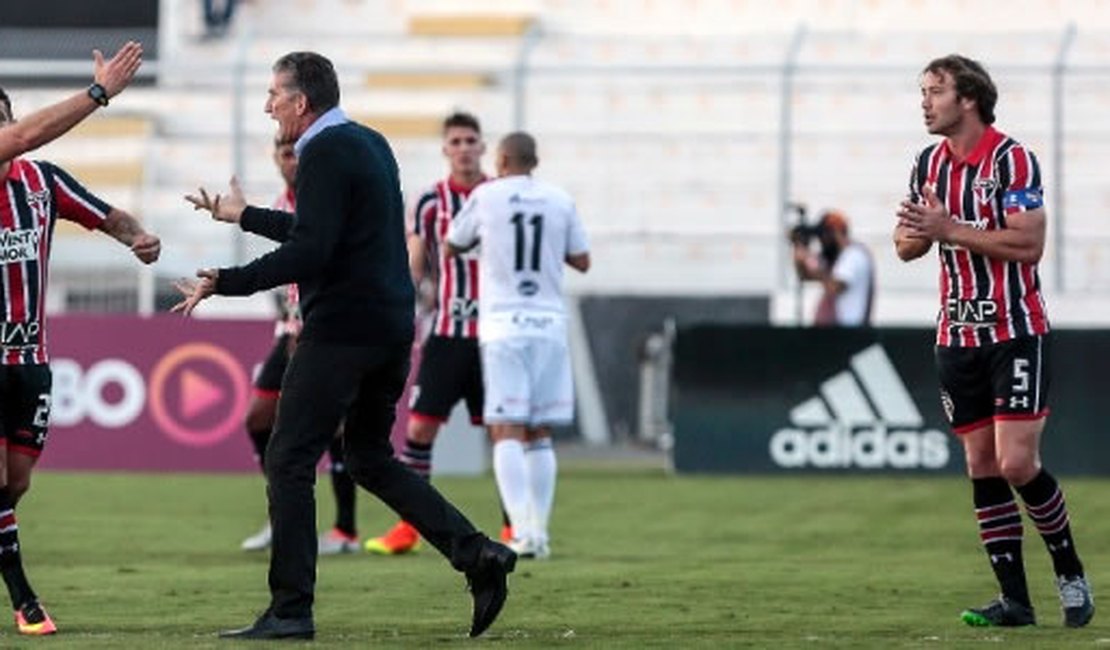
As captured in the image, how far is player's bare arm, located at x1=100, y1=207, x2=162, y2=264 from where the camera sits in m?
10.9

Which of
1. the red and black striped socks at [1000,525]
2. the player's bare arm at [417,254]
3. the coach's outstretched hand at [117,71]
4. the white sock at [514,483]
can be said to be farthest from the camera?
the player's bare arm at [417,254]

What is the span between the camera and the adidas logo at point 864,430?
72.6 feet

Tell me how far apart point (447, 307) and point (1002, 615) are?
5631 mm

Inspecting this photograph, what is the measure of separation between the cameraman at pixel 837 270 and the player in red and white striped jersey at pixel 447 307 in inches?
304

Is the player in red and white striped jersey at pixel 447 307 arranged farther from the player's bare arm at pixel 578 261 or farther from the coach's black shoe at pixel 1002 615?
the coach's black shoe at pixel 1002 615

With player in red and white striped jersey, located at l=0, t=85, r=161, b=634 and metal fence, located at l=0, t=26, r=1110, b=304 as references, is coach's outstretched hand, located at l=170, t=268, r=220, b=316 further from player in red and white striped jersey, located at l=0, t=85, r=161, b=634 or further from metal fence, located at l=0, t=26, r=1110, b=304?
metal fence, located at l=0, t=26, r=1110, b=304

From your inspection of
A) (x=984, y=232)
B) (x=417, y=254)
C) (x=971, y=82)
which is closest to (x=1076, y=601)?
(x=984, y=232)

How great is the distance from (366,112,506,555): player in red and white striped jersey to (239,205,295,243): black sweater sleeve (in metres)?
5.21

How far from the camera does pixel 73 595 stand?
500 inches

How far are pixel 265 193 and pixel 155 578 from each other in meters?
15.6

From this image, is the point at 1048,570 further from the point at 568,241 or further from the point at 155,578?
the point at 155,578

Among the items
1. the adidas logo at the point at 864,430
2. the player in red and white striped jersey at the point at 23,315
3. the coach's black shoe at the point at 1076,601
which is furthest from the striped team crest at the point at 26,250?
the adidas logo at the point at 864,430

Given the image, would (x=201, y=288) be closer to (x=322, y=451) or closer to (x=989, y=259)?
(x=322, y=451)

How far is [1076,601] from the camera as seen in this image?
11266 millimetres
